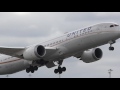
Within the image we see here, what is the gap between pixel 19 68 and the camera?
51.6 m

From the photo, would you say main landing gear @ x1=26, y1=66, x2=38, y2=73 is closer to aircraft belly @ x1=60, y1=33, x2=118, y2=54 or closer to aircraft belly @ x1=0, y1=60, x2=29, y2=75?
aircraft belly @ x1=0, y1=60, x2=29, y2=75

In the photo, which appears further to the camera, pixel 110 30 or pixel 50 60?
pixel 50 60

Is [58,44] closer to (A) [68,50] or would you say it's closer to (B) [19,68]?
(A) [68,50]

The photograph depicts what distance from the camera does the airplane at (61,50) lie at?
42.9 meters

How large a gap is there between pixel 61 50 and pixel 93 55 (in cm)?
892

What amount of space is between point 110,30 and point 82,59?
38.2 ft

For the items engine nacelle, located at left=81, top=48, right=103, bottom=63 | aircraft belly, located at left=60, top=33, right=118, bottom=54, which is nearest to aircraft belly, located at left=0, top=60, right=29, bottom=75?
engine nacelle, located at left=81, top=48, right=103, bottom=63

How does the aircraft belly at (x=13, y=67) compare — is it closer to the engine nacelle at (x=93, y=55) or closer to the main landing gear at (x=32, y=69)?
the main landing gear at (x=32, y=69)

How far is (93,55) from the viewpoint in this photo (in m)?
52.6

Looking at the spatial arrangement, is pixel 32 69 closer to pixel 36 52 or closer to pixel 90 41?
pixel 36 52

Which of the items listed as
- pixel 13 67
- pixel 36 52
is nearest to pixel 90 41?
pixel 36 52

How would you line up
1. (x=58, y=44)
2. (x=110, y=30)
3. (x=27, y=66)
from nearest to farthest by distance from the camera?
(x=110, y=30), (x=58, y=44), (x=27, y=66)

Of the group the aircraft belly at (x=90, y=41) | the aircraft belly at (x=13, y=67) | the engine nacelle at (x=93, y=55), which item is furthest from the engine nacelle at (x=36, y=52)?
the engine nacelle at (x=93, y=55)
